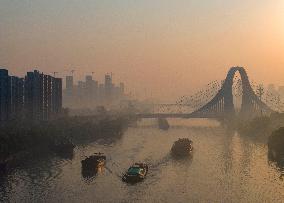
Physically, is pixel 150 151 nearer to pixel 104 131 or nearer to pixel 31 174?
pixel 31 174

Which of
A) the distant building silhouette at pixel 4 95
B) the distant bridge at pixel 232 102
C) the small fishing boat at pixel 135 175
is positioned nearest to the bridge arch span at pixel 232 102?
the distant bridge at pixel 232 102

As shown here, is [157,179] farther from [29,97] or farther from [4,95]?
[29,97]

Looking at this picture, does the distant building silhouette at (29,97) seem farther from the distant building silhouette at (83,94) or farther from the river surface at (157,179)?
the distant building silhouette at (83,94)

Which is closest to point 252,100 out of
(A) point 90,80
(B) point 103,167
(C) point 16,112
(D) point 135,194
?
(C) point 16,112

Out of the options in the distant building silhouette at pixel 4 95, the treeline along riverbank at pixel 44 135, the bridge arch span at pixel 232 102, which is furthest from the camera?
the bridge arch span at pixel 232 102

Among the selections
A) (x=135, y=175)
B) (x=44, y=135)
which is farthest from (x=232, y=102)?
(x=135, y=175)

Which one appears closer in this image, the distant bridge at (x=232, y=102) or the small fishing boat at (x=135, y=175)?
the small fishing boat at (x=135, y=175)
